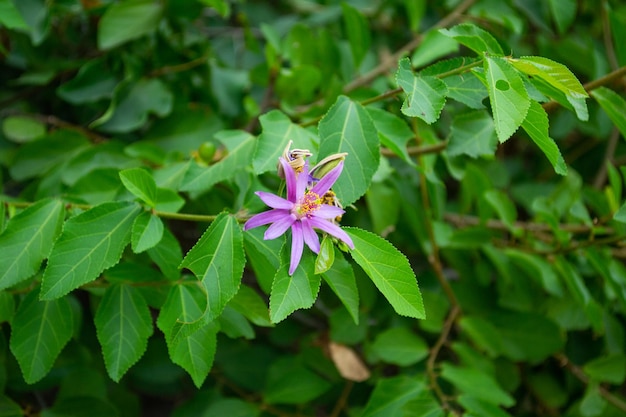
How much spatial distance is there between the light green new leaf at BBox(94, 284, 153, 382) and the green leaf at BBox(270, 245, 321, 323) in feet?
0.91

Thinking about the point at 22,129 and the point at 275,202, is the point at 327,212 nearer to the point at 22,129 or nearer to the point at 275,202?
the point at 275,202

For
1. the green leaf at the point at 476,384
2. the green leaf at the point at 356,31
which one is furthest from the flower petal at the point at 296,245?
the green leaf at the point at 356,31

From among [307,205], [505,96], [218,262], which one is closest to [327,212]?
[307,205]

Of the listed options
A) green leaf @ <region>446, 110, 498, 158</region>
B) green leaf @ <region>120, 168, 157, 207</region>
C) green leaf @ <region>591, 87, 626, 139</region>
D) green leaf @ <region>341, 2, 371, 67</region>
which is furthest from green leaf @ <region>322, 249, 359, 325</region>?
green leaf @ <region>341, 2, 371, 67</region>

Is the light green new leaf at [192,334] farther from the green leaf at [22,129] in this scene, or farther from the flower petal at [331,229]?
the green leaf at [22,129]

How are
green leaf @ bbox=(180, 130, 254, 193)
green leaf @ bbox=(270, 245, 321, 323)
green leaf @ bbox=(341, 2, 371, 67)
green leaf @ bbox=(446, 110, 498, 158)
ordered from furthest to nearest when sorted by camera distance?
green leaf @ bbox=(341, 2, 371, 67) < green leaf @ bbox=(446, 110, 498, 158) < green leaf @ bbox=(180, 130, 254, 193) < green leaf @ bbox=(270, 245, 321, 323)

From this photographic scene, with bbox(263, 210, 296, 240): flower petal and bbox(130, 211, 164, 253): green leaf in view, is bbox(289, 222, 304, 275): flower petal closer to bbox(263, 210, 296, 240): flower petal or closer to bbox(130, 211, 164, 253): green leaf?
bbox(263, 210, 296, 240): flower petal

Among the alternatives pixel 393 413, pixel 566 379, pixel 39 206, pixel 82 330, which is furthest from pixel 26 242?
pixel 566 379

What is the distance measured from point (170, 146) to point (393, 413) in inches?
27.9

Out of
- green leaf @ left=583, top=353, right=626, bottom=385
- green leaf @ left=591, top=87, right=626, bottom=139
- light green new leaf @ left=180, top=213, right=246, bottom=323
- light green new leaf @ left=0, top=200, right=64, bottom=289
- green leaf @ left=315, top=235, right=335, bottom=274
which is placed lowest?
green leaf @ left=583, top=353, right=626, bottom=385

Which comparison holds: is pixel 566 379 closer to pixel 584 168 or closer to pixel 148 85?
pixel 584 168

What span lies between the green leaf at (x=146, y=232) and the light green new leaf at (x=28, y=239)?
0.43ft

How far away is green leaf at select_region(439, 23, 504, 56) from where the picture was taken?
2.44ft

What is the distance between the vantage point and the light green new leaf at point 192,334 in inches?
31.2
